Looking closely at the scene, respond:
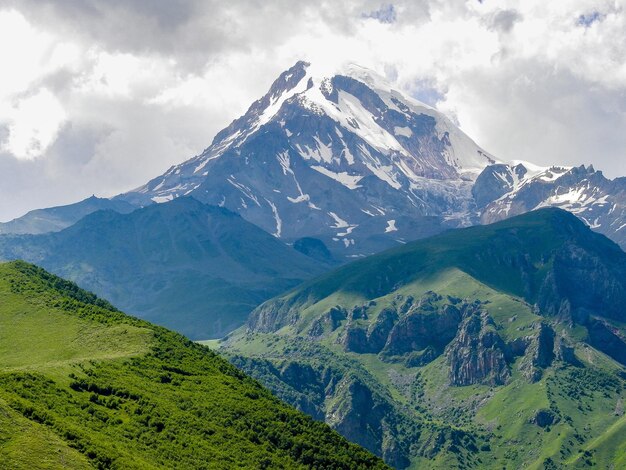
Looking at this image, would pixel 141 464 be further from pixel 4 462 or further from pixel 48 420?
pixel 4 462

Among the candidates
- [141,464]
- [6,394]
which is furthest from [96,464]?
[6,394]

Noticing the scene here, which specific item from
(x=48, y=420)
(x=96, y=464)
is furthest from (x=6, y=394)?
(x=96, y=464)

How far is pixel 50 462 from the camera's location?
16800cm

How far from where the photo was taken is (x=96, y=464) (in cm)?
17988

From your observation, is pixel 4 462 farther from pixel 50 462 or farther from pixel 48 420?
pixel 48 420

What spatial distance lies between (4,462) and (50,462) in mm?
8301

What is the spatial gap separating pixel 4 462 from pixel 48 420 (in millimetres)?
26935

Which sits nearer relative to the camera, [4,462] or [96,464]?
[4,462]

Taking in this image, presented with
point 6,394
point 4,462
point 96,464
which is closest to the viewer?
point 4,462

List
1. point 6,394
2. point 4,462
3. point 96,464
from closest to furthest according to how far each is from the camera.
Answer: point 4,462 → point 96,464 → point 6,394

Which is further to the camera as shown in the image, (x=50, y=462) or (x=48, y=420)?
(x=48, y=420)

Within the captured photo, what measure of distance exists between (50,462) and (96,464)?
1326 cm

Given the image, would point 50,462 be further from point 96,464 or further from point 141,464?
point 141,464

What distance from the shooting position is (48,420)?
→ 7446 inches
